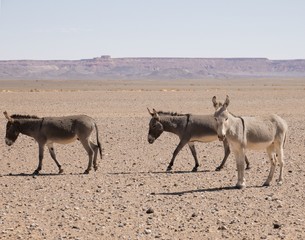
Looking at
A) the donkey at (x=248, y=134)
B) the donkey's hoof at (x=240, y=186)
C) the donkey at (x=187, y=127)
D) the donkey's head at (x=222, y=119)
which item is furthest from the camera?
the donkey at (x=187, y=127)

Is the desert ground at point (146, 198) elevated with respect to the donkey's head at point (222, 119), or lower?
lower

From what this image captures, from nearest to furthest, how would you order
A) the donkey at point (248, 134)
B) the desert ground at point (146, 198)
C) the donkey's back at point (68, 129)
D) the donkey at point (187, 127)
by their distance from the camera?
the desert ground at point (146, 198)
the donkey at point (248, 134)
the donkey's back at point (68, 129)
the donkey at point (187, 127)

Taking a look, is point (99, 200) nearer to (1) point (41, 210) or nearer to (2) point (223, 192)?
(1) point (41, 210)

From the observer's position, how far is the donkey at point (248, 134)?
1330 centimetres

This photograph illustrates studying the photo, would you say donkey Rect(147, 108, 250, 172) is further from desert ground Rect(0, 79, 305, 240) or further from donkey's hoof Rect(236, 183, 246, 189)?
donkey's hoof Rect(236, 183, 246, 189)

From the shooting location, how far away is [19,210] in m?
11.6

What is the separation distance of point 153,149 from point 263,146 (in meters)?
7.39

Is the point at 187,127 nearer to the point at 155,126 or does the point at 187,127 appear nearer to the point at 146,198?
the point at 155,126

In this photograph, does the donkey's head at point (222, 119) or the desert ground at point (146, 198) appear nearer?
the desert ground at point (146, 198)

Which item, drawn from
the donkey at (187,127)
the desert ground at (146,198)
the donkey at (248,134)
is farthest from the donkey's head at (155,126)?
the donkey at (248,134)

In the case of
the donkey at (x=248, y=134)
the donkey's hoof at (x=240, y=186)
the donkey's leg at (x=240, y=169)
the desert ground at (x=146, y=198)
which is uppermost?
the donkey at (x=248, y=134)

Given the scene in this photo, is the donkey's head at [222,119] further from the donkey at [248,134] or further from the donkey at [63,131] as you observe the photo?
the donkey at [63,131]

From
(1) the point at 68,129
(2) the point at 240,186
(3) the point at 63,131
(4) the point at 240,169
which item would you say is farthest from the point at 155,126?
(2) the point at 240,186

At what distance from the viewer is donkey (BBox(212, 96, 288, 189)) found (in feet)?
43.7
